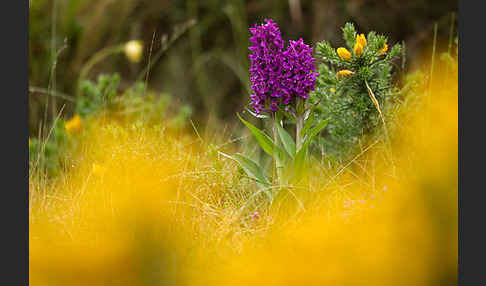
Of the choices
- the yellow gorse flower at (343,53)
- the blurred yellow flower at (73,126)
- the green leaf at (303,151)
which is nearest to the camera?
the green leaf at (303,151)

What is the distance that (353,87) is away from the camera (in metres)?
1.54

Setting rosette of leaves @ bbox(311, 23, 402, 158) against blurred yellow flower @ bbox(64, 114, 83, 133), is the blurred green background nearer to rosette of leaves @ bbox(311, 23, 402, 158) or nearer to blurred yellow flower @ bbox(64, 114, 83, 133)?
blurred yellow flower @ bbox(64, 114, 83, 133)

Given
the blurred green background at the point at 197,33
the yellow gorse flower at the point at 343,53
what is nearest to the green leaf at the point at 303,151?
the yellow gorse flower at the point at 343,53

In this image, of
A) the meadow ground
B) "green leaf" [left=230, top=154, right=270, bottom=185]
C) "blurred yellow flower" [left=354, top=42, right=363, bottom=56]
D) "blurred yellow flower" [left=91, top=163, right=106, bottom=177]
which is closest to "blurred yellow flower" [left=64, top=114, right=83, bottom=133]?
"blurred yellow flower" [left=91, top=163, right=106, bottom=177]

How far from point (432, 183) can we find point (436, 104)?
251mm

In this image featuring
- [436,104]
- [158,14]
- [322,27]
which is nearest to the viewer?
[436,104]

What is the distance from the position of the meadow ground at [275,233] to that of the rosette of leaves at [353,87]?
238 mm

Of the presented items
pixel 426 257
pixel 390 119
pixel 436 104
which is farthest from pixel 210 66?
pixel 426 257

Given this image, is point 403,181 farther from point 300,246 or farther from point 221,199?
point 221,199

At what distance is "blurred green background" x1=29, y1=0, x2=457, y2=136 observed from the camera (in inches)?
123

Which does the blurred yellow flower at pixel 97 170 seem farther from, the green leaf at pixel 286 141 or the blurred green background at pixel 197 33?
the blurred green background at pixel 197 33

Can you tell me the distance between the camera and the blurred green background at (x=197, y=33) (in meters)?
3.14

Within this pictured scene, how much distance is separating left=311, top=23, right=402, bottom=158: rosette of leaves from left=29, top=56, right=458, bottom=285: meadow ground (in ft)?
0.78

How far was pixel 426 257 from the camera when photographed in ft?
3.25
